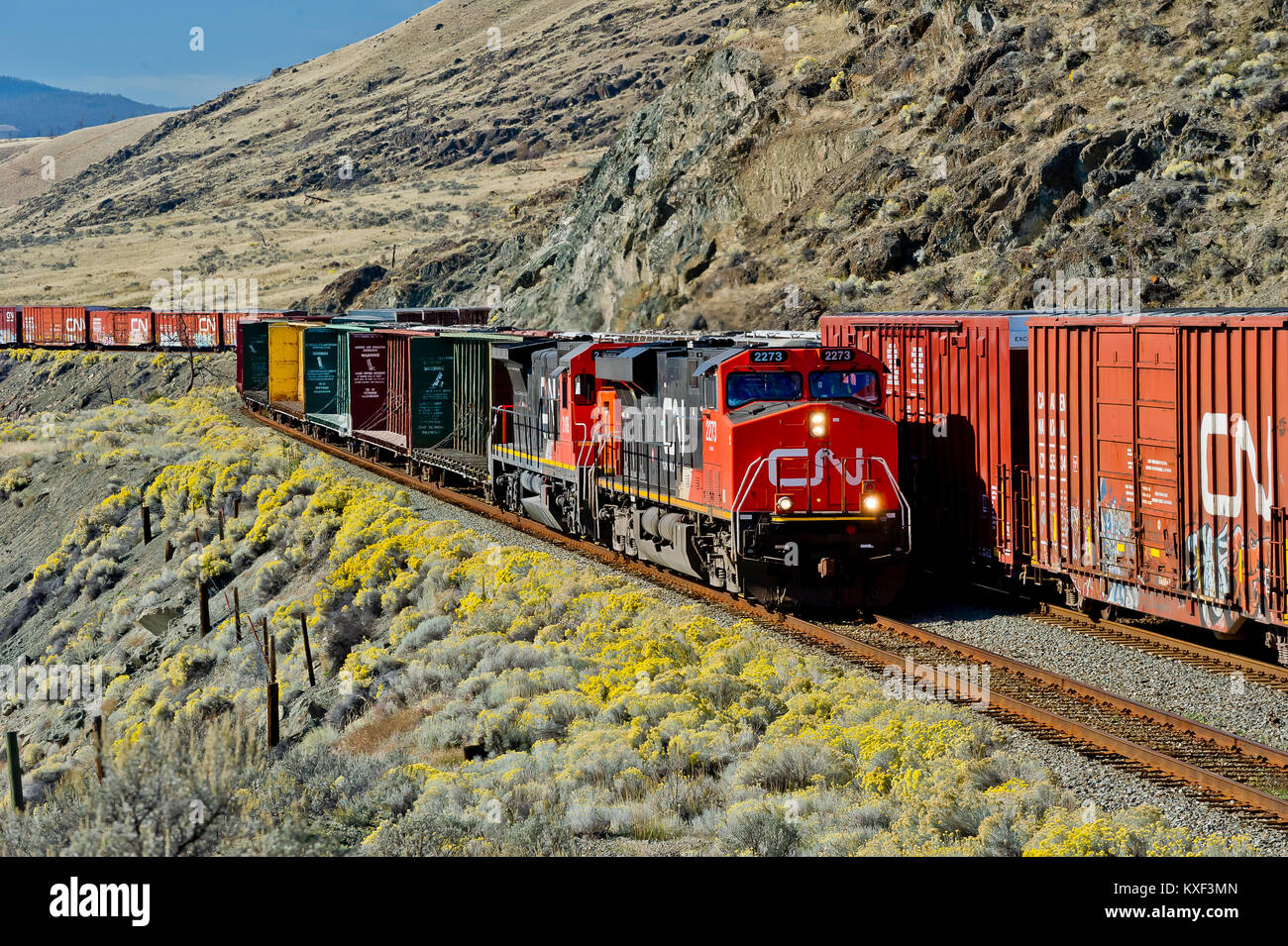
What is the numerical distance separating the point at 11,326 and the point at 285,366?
51.4 metres

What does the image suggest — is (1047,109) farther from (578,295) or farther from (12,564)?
(12,564)

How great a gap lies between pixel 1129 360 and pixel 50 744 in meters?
17.6

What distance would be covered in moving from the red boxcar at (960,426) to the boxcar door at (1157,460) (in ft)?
7.93

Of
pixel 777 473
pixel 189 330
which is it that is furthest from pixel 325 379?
pixel 189 330

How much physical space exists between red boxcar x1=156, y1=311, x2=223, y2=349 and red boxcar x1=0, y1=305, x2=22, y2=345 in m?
15.3

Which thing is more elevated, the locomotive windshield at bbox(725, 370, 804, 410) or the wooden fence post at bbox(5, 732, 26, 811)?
the locomotive windshield at bbox(725, 370, 804, 410)

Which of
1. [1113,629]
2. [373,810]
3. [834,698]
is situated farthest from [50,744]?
[1113,629]

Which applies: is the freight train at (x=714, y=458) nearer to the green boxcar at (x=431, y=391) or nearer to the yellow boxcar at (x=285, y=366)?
the green boxcar at (x=431, y=391)

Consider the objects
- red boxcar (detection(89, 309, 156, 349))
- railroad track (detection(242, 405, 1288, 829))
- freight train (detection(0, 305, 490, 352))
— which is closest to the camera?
railroad track (detection(242, 405, 1288, 829))

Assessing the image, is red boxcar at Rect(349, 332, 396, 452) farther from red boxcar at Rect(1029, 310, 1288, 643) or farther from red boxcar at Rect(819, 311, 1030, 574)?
red boxcar at Rect(1029, 310, 1288, 643)

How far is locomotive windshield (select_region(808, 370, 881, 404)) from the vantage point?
58.1 feet

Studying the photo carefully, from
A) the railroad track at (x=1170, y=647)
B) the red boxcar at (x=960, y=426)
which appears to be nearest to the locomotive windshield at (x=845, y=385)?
the red boxcar at (x=960, y=426)

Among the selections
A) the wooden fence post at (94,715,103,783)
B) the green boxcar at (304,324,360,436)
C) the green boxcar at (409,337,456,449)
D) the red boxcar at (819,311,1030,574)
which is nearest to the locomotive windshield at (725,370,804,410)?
the red boxcar at (819,311,1030,574)

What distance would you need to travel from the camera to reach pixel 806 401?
17.4 m
